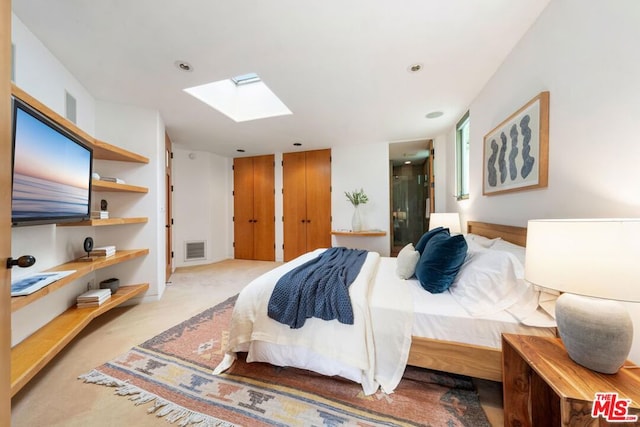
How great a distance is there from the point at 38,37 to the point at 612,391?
3.73 m

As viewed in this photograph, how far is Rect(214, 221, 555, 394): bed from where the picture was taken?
1.26 metres

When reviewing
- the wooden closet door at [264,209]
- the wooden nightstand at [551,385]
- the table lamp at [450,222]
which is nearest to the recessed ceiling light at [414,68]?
the table lamp at [450,222]

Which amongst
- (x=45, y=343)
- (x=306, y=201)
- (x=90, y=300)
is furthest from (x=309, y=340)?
(x=306, y=201)

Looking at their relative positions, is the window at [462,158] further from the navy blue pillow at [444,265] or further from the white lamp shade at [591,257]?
the white lamp shade at [591,257]

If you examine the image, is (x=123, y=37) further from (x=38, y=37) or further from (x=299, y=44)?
(x=299, y=44)

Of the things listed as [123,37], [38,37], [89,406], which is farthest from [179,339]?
[38,37]

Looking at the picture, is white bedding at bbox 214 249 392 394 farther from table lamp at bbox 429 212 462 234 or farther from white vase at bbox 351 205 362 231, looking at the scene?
white vase at bbox 351 205 362 231

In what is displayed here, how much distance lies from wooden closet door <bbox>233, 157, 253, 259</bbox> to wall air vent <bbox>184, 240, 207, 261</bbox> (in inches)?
28.3

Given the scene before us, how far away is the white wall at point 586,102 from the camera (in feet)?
3.26

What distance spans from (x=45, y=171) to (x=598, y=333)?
9.32 feet

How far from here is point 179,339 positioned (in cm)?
192

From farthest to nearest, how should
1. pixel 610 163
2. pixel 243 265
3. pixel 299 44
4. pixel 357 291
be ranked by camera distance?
pixel 243 265, pixel 299 44, pixel 357 291, pixel 610 163

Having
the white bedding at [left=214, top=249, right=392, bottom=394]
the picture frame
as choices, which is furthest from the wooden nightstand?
the picture frame
